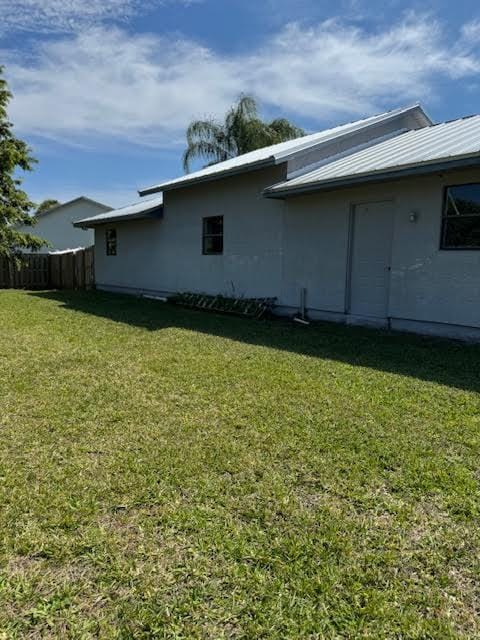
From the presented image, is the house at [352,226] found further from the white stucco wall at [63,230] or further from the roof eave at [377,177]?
the white stucco wall at [63,230]

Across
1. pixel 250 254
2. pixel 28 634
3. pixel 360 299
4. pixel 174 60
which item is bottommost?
pixel 28 634

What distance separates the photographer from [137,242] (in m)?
15.9

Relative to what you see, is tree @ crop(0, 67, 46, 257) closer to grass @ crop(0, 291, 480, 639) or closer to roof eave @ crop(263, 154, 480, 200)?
roof eave @ crop(263, 154, 480, 200)

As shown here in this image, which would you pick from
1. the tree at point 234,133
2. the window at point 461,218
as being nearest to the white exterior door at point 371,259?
the window at point 461,218

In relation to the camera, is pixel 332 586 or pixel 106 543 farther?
pixel 106 543

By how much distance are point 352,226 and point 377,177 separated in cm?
166

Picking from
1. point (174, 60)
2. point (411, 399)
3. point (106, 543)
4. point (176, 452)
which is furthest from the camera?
point (174, 60)

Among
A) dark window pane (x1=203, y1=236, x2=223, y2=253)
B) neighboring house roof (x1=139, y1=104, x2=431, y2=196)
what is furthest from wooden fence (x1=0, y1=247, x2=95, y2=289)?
dark window pane (x1=203, y1=236, x2=223, y2=253)

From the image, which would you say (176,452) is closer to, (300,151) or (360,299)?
(360,299)

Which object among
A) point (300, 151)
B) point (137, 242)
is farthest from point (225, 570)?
point (137, 242)

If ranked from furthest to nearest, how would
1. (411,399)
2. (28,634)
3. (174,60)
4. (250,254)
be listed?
1. (174,60)
2. (250,254)
3. (411,399)
4. (28,634)

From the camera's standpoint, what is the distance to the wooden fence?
19.4 metres

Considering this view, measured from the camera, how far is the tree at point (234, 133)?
26.4 m

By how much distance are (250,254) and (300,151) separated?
2.76m
